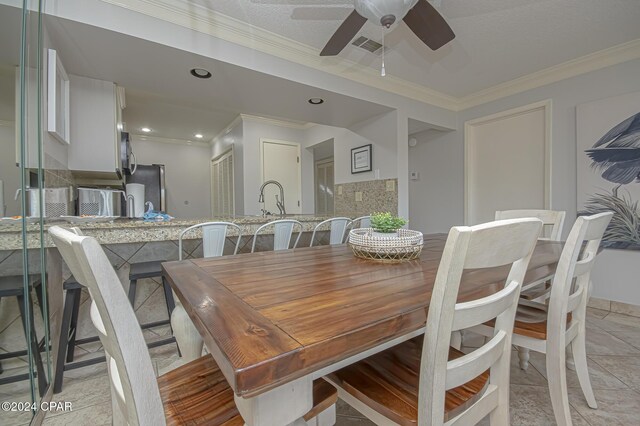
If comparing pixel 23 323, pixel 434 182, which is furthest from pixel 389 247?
pixel 434 182

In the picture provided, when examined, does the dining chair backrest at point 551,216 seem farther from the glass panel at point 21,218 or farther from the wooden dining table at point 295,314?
the glass panel at point 21,218

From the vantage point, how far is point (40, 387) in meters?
1.38

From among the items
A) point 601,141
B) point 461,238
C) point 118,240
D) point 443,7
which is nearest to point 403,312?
point 461,238

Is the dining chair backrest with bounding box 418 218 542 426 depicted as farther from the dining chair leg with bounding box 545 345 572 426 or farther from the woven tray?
the dining chair leg with bounding box 545 345 572 426

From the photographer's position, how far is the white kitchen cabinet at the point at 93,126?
2297 millimetres

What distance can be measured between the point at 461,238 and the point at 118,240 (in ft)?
6.50

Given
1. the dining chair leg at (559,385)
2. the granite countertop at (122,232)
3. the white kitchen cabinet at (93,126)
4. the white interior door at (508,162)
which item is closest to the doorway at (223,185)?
the white kitchen cabinet at (93,126)

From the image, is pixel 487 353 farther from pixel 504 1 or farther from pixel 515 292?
pixel 504 1

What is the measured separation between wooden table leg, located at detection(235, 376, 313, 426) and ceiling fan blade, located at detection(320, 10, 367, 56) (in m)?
1.86

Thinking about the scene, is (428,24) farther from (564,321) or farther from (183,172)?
(183,172)

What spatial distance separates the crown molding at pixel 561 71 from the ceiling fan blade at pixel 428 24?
200cm

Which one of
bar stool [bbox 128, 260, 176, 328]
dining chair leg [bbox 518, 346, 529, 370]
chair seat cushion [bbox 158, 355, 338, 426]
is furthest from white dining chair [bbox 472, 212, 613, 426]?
bar stool [bbox 128, 260, 176, 328]

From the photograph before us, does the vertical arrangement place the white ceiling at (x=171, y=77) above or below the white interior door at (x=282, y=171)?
above

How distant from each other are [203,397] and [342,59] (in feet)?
9.08
